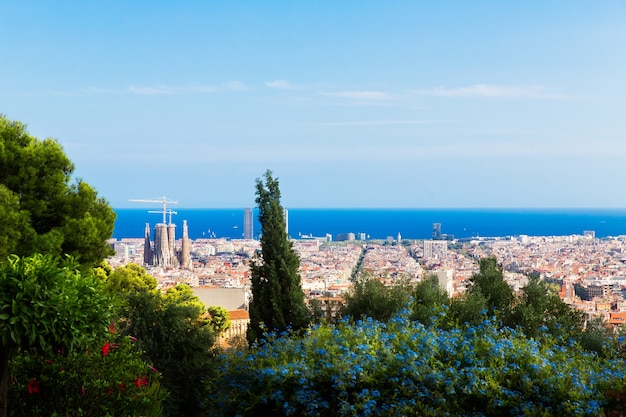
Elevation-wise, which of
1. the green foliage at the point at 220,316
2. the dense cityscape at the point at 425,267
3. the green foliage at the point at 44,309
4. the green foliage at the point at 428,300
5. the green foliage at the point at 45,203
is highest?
the green foliage at the point at 45,203

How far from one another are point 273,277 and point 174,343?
3.63ft

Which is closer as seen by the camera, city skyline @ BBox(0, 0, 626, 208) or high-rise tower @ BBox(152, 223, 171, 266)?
city skyline @ BBox(0, 0, 626, 208)

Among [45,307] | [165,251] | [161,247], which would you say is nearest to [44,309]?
[45,307]

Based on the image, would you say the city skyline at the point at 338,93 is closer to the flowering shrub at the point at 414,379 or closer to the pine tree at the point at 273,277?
the pine tree at the point at 273,277

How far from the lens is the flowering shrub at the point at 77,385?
3.28 meters

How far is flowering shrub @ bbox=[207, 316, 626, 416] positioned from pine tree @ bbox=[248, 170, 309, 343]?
6.18 ft

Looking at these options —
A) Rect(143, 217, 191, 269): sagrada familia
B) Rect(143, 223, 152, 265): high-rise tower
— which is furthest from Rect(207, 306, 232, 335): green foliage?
Rect(143, 223, 152, 265): high-rise tower

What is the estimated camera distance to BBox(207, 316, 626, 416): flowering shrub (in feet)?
10.8

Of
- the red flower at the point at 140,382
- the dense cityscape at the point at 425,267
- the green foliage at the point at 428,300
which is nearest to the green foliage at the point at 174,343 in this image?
the dense cityscape at the point at 425,267

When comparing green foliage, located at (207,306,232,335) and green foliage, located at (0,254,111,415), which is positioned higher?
green foliage, located at (0,254,111,415)

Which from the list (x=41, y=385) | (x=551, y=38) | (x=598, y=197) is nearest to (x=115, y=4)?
(x=551, y=38)

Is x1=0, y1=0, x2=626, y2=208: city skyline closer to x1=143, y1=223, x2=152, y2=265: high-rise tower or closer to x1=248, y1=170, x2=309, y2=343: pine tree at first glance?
x1=248, y1=170, x2=309, y2=343: pine tree

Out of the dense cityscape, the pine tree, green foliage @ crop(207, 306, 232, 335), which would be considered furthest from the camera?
green foliage @ crop(207, 306, 232, 335)

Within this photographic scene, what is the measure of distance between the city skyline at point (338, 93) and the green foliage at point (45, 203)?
A: 280mm
